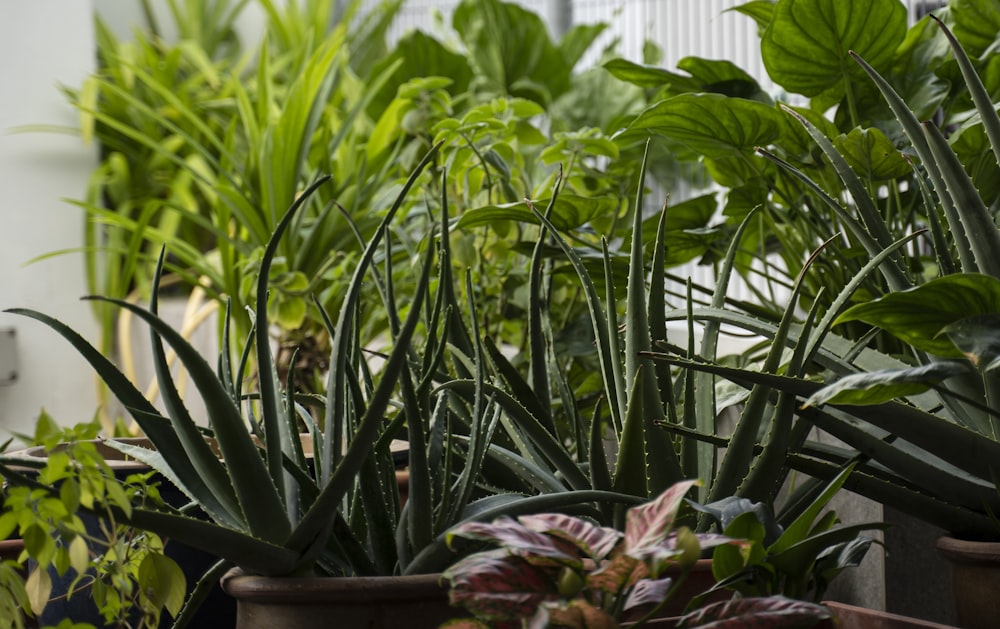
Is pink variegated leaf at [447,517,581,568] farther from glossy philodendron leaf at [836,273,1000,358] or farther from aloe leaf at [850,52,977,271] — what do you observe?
aloe leaf at [850,52,977,271]

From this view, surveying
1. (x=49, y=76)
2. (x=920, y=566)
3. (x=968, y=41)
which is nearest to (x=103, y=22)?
(x=49, y=76)

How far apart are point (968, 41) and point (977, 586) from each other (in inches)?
27.6

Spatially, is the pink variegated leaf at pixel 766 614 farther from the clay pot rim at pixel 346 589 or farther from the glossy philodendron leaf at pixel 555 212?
the glossy philodendron leaf at pixel 555 212

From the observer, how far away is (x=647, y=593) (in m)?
0.40

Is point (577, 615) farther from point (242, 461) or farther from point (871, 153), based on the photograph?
point (871, 153)

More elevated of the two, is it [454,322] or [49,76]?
[49,76]

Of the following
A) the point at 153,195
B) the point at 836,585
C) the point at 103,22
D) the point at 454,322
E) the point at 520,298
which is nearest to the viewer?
the point at 454,322

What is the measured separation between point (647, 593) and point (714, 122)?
1.80ft

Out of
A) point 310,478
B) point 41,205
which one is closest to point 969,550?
point 310,478

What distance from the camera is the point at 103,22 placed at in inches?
126

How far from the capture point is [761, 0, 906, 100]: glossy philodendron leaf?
0.86 m

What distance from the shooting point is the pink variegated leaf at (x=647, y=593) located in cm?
39

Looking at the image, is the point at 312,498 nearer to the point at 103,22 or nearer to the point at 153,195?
the point at 153,195

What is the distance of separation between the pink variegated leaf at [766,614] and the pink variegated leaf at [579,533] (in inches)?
2.0
